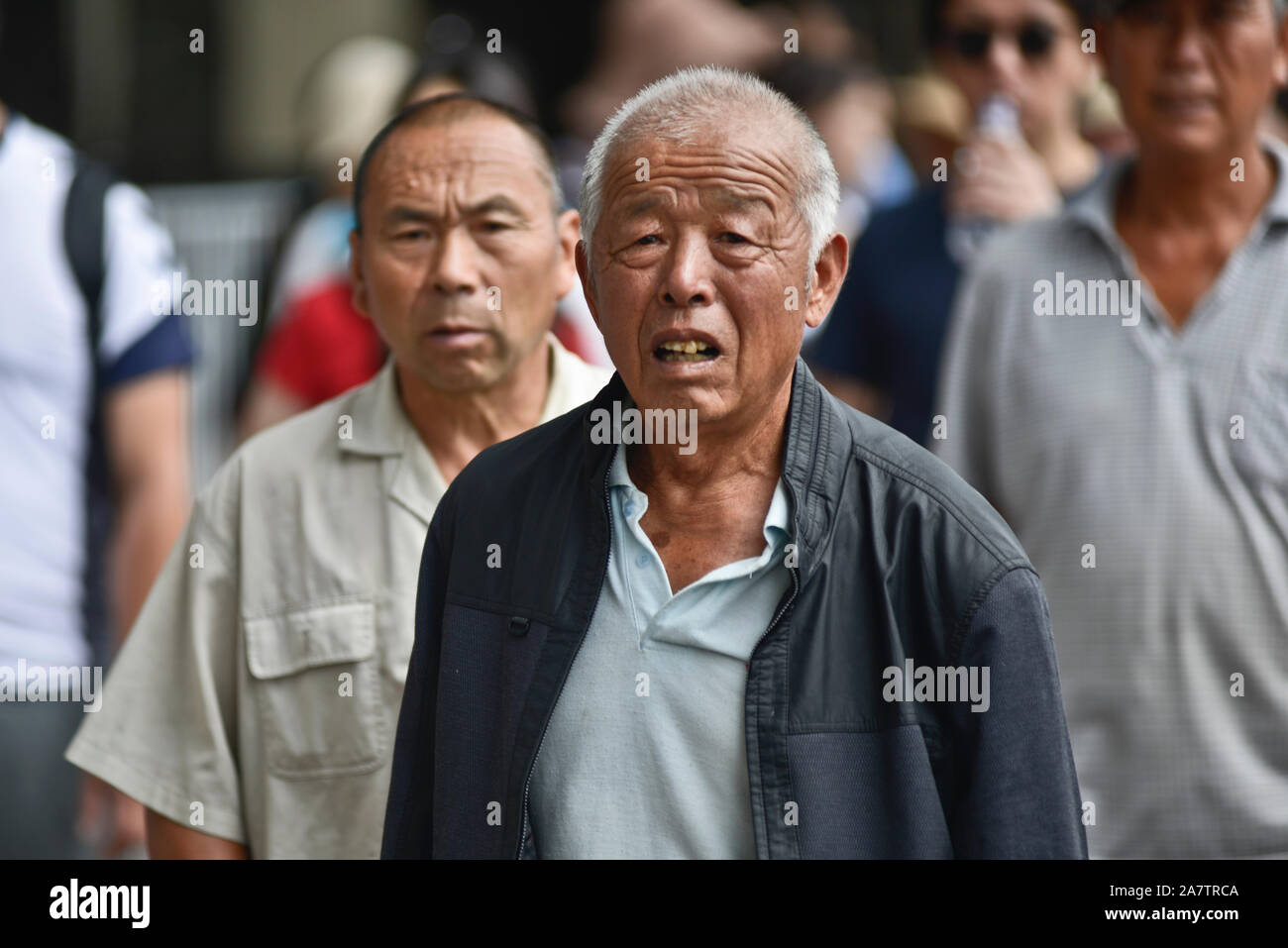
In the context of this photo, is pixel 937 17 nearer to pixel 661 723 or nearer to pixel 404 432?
pixel 404 432

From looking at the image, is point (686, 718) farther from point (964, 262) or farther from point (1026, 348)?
point (964, 262)

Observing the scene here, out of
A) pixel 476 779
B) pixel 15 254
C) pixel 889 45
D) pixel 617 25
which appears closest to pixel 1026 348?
pixel 476 779

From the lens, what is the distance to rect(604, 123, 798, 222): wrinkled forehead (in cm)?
254

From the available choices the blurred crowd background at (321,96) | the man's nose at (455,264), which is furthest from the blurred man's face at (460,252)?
the blurred crowd background at (321,96)

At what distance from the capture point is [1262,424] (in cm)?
372

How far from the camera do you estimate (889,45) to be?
11383mm

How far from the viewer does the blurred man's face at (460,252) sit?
10.7ft

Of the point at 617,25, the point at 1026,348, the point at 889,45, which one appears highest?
the point at 889,45

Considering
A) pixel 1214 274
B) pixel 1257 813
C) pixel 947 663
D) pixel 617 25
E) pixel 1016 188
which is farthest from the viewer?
pixel 617 25

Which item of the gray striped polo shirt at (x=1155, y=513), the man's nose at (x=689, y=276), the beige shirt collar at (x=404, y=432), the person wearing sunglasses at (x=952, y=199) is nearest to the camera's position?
the man's nose at (x=689, y=276)

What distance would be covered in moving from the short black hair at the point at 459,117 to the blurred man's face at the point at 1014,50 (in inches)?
78.9

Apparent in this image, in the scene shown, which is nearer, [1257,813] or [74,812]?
[1257,813]

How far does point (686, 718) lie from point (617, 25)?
5078mm

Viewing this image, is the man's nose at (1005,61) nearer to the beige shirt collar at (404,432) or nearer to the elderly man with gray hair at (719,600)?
the beige shirt collar at (404,432)
